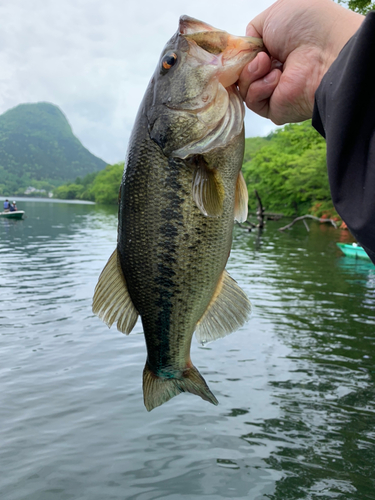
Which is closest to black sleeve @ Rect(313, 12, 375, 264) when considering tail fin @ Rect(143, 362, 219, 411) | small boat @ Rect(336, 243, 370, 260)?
tail fin @ Rect(143, 362, 219, 411)

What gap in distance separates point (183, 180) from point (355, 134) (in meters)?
1.10

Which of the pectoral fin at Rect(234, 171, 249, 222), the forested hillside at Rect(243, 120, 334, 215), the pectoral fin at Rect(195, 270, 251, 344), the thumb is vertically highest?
the forested hillside at Rect(243, 120, 334, 215)

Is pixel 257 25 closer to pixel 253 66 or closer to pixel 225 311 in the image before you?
pixel 253 66

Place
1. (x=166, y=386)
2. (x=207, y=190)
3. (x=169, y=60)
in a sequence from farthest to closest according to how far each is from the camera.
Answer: (x=166, y=386) < (x=169, y=60) < (x=207, y=190)

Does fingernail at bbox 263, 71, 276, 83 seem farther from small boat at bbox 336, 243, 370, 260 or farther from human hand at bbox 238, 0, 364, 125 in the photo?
small boat at bbox 336, 243, 370, 260

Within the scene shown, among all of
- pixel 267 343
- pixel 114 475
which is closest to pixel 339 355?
pixel 267 343

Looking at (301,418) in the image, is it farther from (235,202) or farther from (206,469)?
(235,202)

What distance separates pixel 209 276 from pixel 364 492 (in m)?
4.52

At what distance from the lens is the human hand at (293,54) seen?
2119 mm

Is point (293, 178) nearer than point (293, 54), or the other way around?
point (293, 54)

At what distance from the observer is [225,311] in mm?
2736

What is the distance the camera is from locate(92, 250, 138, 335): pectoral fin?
105 inches

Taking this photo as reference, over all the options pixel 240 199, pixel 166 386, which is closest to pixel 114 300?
pixel 166 386

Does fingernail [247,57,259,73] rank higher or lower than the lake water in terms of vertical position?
higher
